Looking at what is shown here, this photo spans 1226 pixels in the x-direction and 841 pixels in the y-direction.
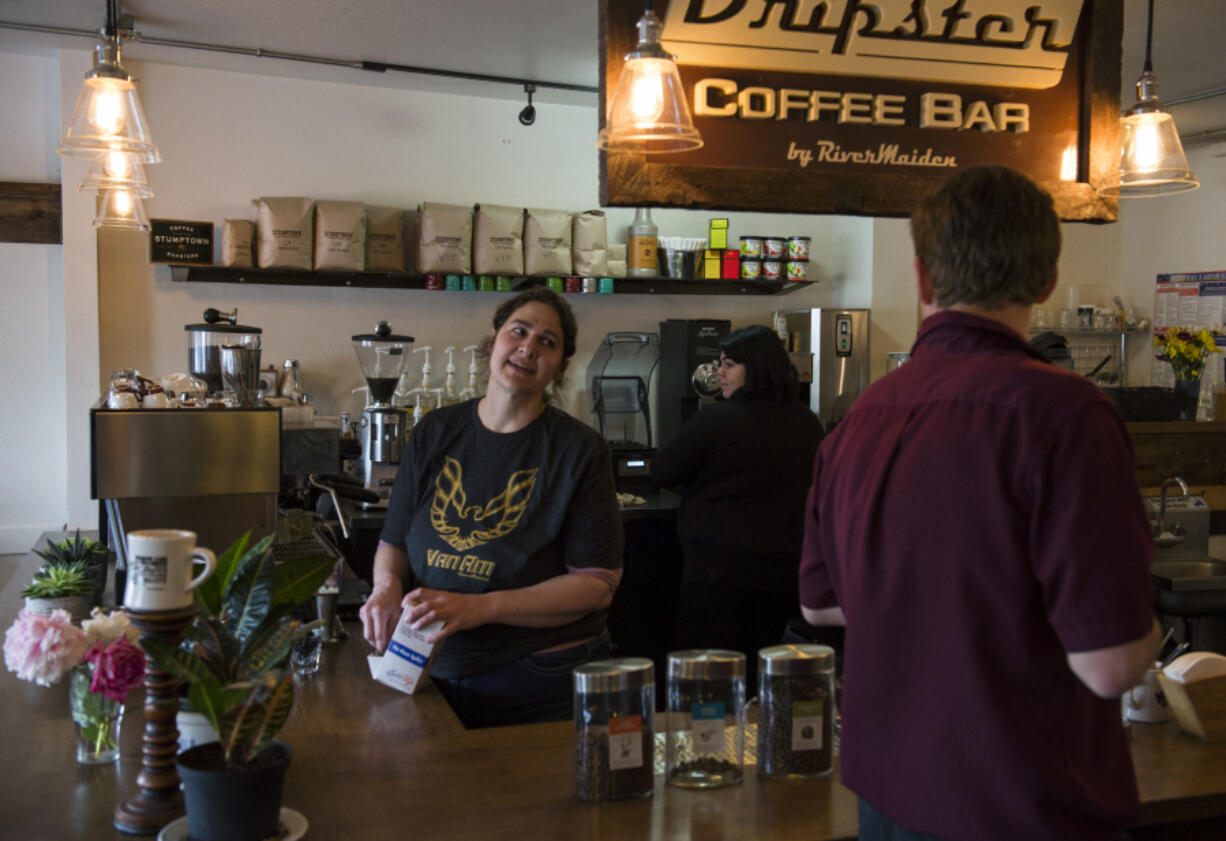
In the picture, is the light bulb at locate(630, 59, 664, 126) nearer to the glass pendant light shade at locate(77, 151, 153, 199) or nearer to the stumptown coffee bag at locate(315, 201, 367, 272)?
the glass pendant light shade at locate(77, 151, 153, 199)

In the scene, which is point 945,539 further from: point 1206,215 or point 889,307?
point 1206,215

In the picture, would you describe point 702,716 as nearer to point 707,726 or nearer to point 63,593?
point 707,726

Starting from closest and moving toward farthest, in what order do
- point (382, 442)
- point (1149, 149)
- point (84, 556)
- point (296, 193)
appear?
point (1149, 149)
point (84, 556)
point (382, 442)
point (296, 193)

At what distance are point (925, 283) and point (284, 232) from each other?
4.23m

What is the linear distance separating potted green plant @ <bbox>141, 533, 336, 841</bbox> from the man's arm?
0.93 metres

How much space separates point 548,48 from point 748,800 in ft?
12.8

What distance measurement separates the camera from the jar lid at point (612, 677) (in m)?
1.54

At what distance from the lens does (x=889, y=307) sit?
612 cm

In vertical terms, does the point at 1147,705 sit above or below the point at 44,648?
below

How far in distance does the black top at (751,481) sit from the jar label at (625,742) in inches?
74.8

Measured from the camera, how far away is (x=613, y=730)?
61.1 inches

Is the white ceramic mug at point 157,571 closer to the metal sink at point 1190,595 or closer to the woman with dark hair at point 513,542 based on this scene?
the woman with dark hair at point 513,542

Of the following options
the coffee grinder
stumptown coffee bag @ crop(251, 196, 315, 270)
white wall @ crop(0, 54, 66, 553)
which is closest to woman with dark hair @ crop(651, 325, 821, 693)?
the coffee grinder

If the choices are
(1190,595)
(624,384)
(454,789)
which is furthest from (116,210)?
(1190,595)
